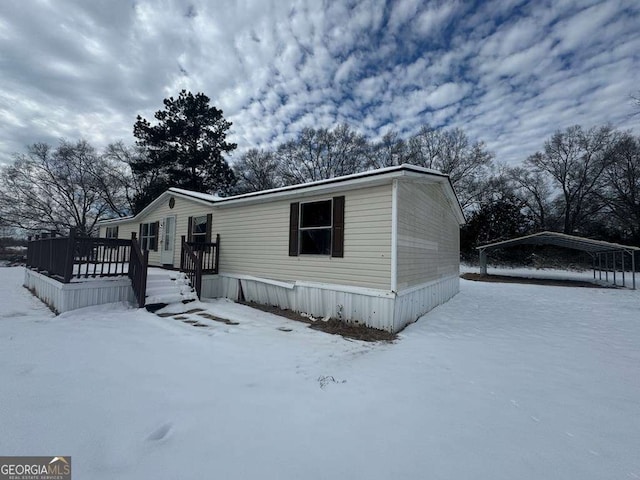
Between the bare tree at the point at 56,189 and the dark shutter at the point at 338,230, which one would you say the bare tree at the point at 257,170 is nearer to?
the bare tree at the point at 56,189

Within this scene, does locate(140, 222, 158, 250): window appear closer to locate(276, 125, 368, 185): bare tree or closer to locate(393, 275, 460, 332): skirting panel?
locate(393, 275, 460, 332): skirting panel

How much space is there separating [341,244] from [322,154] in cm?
2421

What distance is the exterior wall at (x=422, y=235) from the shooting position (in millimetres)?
6043

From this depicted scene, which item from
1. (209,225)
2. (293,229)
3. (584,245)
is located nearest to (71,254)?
(209,225)

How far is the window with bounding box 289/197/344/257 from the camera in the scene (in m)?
6.46

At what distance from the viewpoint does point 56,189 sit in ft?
81.0

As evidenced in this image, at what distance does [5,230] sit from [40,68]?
20106mm

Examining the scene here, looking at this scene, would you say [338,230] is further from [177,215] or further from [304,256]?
[177,215]

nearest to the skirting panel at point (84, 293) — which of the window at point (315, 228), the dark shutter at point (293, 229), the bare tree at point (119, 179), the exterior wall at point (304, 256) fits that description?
the exterior wall at point (304, 256)

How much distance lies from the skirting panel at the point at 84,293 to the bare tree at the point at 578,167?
34268 millimetres

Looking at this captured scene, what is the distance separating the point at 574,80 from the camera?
1141 cm

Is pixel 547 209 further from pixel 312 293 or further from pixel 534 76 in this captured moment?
pixel 312 293
